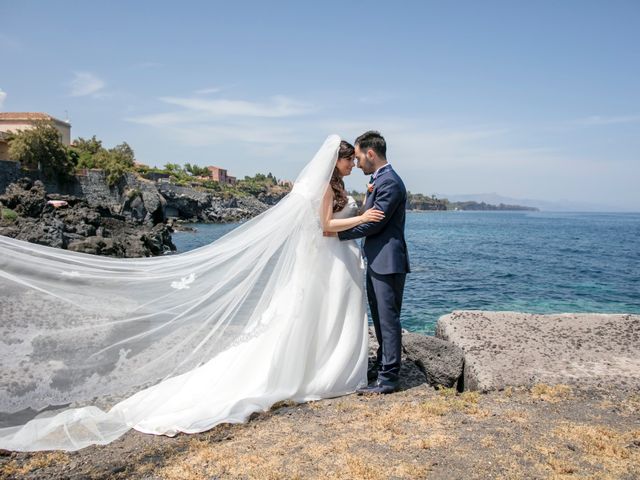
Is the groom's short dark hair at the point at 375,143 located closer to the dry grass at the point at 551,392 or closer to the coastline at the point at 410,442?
the coastline at the point at 410,442

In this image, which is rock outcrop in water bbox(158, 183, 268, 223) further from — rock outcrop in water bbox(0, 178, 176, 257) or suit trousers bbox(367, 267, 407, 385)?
suit trousers bbox(367, 267, 407, 385)

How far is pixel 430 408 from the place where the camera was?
469 centimetres

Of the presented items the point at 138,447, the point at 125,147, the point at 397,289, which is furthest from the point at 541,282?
the point at 125,147

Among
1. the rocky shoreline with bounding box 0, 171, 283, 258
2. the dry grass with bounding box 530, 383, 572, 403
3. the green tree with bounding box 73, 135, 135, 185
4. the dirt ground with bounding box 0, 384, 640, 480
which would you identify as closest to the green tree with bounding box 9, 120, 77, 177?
the rocky shoreline with bounding box 0, 171, 283, 258

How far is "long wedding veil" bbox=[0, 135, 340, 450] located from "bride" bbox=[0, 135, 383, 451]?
0.01 m

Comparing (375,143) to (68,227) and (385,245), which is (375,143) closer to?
(385,245)

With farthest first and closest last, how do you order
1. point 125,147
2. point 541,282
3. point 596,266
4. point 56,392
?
point 125,147, point 596,266, point 541,282, point 56,392

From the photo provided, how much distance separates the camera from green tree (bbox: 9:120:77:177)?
50031mm

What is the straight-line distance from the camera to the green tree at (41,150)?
50.0 meters

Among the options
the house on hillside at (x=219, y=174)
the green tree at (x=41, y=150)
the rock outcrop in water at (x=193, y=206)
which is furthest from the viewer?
the house on hillside at (x=219, y=174)

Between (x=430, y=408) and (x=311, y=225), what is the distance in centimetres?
226

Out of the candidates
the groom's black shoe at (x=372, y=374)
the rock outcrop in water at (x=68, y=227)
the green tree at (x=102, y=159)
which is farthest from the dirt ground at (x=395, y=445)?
the green tree at (x=102, y=159)

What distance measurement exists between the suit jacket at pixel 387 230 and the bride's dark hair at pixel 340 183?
1.10 feet

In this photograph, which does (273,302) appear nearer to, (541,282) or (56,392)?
(56,392)
